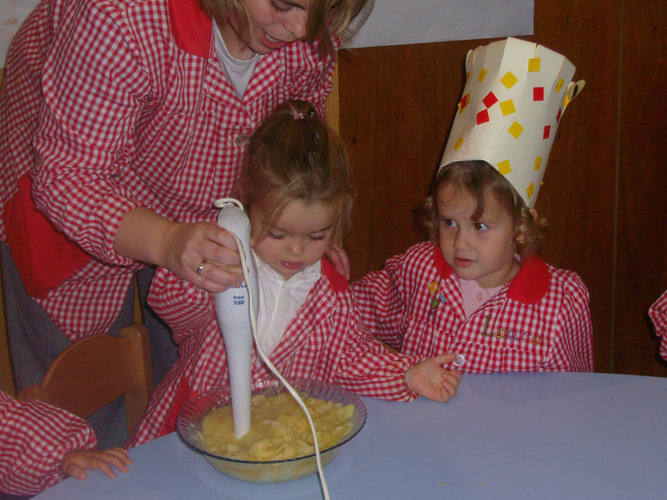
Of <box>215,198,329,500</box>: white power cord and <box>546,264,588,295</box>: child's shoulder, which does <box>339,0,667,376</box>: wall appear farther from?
<box>215,198,329,500</box>: white power cord

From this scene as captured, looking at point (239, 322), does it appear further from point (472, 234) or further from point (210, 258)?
point (472, 234)

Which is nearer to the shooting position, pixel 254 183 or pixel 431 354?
Result: pixel 254 183

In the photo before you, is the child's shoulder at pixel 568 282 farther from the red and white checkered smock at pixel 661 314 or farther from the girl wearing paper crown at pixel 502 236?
the red and white checkered smock at pixel 661 314

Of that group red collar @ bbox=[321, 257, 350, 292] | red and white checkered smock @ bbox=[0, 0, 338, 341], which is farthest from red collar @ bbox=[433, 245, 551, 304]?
red and white checkered smock @ bbox=[0, 0, 338, 341]

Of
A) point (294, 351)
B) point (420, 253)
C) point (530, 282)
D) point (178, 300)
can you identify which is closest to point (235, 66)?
point (178, 300)

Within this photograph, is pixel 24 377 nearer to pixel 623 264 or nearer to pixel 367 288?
pixel 367 288

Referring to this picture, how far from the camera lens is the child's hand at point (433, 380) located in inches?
42.5

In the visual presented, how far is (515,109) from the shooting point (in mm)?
1391

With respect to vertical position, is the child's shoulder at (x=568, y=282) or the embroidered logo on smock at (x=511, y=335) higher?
the child's shoulder at (x=568, y=282)

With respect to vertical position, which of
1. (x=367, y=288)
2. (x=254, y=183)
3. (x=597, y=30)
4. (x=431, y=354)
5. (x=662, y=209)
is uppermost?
(x=597, y=30)

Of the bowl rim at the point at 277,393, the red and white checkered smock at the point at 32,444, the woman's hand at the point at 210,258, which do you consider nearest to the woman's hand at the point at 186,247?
the woman's hand at the point at 210,258

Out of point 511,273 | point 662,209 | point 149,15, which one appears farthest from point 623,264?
point 149,15

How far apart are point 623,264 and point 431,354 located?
0.70 meters

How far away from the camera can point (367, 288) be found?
167 centimetres
